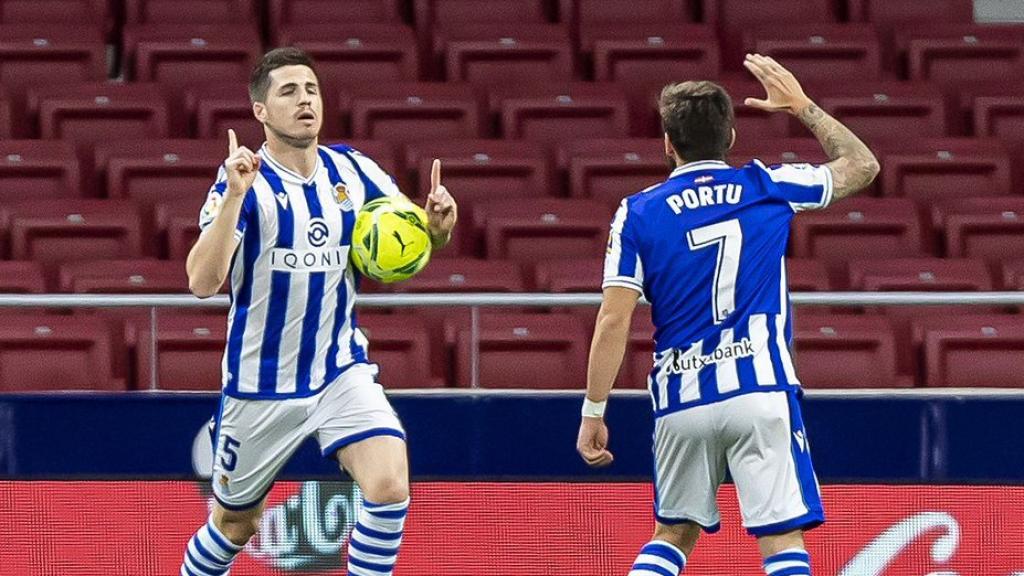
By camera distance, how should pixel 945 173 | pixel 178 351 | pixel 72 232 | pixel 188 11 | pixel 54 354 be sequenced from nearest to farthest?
pixel 178 351 < pixel 54 354 < pixel 72 232 < pixel 945 173 < pixel 188 11

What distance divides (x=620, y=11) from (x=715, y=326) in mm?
5913

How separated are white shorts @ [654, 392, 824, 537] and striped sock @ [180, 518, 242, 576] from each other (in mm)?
1489

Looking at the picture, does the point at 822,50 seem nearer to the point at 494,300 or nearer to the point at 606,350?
the point at 494,300

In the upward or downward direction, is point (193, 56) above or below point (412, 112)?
above

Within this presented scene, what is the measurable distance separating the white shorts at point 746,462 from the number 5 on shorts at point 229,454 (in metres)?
1.34

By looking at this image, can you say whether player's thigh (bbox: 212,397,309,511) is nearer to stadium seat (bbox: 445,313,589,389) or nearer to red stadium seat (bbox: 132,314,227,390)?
red stadium seat (bbox: 132,314,227,390)

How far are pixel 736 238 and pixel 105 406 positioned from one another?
122 inches

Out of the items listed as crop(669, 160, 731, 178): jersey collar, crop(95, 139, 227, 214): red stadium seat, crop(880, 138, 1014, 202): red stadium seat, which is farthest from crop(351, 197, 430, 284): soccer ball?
crop(880, 138, 1014, 202): red stadium seat

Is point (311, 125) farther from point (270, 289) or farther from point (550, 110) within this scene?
point (550, 110)

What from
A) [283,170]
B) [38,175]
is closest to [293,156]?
[283,170]

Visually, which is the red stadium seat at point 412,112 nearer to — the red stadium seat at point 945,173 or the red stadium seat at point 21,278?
the red stadium seat at point 21,278

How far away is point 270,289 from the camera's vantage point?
17.6ft

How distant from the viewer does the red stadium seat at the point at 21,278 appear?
25.6ft

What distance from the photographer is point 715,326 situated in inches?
196
